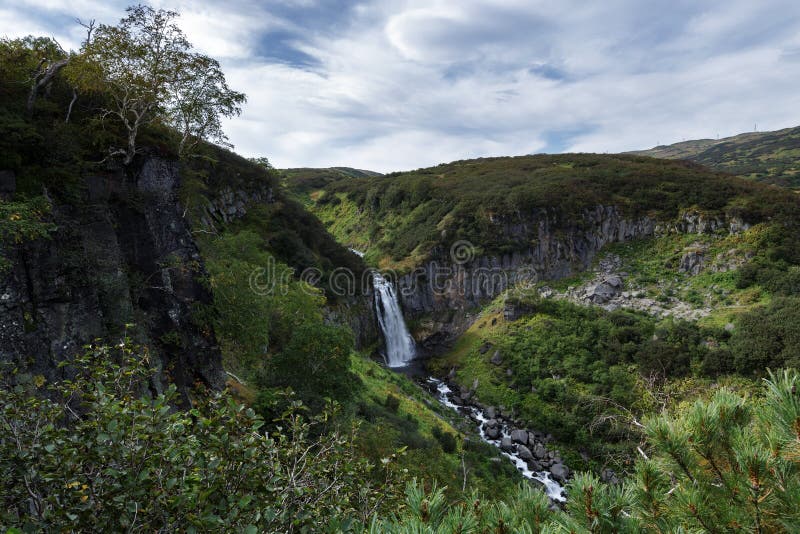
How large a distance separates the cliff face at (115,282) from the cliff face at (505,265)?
31.4m

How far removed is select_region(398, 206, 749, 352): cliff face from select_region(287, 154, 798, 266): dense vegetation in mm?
804

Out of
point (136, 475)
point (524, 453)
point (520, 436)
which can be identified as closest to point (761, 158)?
point (520, 436)

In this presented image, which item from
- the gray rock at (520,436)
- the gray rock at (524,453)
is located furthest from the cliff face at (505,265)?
the gray rock at (524,453)

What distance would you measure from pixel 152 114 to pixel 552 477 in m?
25.1

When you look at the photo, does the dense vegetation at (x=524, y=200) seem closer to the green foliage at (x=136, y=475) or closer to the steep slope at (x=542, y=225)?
the steep slope at (x=542, y=225)

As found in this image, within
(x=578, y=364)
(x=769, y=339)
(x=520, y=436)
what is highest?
(x=769, y=339)

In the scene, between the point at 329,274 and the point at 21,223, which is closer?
the point at 21,223

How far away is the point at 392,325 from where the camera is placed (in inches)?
1602

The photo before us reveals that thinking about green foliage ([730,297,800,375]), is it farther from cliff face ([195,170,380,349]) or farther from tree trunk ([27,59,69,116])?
tree trunk ([27,59,69,116])

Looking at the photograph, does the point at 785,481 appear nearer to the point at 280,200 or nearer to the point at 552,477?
the point at 552,477

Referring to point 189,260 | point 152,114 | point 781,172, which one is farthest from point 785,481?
point 781,172

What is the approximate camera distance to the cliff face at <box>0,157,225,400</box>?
293 inches

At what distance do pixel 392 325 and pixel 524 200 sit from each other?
21478 millimetres

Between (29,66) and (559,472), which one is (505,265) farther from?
(29,66)
